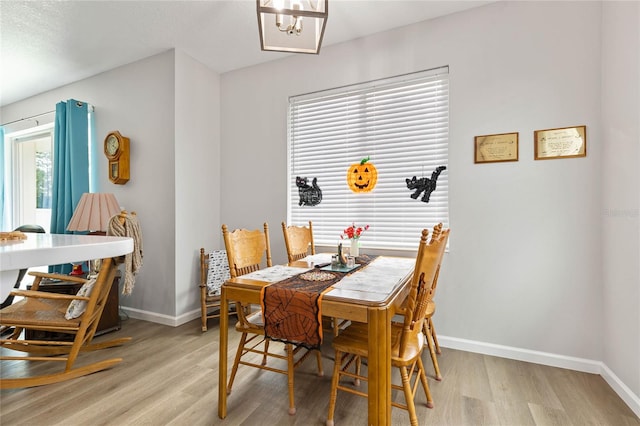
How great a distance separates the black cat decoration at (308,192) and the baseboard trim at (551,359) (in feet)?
→ 5.43

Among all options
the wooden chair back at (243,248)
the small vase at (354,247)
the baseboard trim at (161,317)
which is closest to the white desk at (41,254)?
the wooden chair back at (243,248)

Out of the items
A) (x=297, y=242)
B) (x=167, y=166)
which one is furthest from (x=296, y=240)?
(x=167, y=166)

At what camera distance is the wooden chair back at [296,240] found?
2432 mm

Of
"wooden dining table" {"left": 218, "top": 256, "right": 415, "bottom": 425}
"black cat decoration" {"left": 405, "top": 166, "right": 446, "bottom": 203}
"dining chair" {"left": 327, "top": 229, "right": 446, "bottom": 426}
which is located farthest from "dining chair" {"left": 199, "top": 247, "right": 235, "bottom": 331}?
"black cat decoration" {"left": 405, "top": 166, "right": 446, "bottom": 203}

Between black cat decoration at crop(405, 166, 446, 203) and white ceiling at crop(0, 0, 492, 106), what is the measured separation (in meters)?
1.31

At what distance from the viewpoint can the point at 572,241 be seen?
2.07 m

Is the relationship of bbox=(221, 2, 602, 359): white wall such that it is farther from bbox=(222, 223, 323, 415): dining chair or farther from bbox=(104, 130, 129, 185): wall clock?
bbox=(104, 130, 129, 185): wall clock

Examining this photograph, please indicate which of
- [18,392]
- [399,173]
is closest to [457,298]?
[399,173]

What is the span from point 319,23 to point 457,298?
2210 mm

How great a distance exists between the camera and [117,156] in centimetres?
316

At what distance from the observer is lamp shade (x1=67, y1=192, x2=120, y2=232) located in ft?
8.87

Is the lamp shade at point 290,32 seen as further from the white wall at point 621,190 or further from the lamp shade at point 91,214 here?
the lamp shade at point 91,214

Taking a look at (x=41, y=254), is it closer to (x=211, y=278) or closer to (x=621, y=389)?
(x=211, y=278)

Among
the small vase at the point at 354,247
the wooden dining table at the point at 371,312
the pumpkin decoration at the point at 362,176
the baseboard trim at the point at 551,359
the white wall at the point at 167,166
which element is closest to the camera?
the wooden dining table at the point at 371,312
